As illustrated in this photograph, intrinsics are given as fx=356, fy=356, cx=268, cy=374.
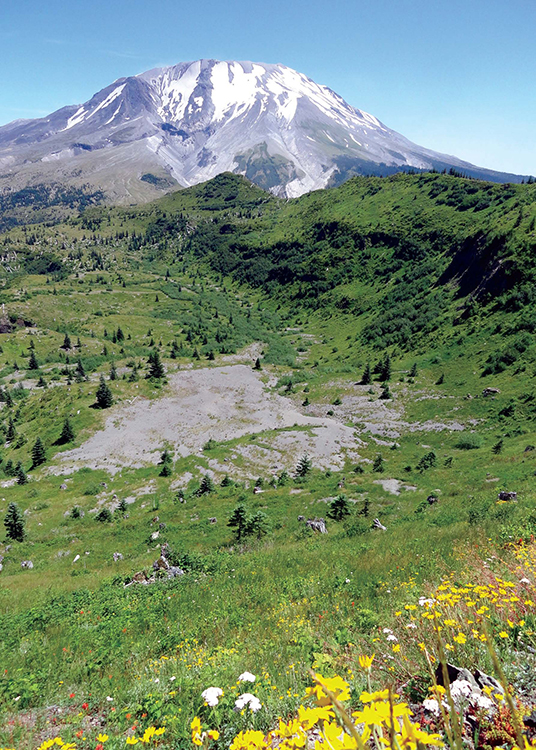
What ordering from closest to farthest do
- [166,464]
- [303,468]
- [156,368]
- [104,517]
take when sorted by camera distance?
[104,517] < [303,468] < [166,464] < [156,368]

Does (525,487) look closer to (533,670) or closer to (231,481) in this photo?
(533,670)

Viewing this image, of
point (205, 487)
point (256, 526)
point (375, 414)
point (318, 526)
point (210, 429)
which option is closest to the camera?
point (318, 526)

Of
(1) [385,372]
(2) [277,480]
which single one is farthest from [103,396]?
(1) [385,372]

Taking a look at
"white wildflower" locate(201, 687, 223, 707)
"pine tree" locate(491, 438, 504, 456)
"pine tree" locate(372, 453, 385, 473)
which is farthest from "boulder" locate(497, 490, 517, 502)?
"white wildflower" locate(201, 687, 223, 707)

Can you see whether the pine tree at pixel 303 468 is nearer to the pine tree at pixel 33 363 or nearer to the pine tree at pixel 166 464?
the pine tree at pixel 166 464

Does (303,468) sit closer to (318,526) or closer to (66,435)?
(318,526)

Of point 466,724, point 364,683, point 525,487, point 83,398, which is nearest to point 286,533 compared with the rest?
point 525,487
